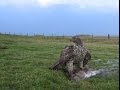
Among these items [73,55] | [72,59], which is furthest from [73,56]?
[72,59]

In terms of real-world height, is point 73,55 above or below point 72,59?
above

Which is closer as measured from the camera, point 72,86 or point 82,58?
point 72,86

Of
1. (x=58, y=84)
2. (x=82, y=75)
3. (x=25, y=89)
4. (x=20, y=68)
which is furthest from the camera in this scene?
(x=20, y=68)

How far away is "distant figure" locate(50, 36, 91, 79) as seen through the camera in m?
21.9

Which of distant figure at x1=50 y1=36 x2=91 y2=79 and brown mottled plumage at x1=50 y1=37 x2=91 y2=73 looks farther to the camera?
brown mottled plumage at x1=50 y1=37 x2=91 y2=73

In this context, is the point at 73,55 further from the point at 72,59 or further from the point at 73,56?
the point at 72,59

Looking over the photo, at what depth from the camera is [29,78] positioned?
19906 mm

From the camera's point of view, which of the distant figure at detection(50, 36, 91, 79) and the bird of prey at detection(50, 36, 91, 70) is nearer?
the distant figure at detection(50, 36, 91, 79)

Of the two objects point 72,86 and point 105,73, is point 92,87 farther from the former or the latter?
point 105,73

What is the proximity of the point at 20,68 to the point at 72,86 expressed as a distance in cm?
506

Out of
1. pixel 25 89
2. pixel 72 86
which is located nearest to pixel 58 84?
pixel 72 86

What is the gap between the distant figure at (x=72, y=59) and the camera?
2185 cm

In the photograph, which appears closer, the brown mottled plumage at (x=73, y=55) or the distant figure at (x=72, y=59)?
the distant figure at (x=72, y=59)

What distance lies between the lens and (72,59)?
22188 mm
